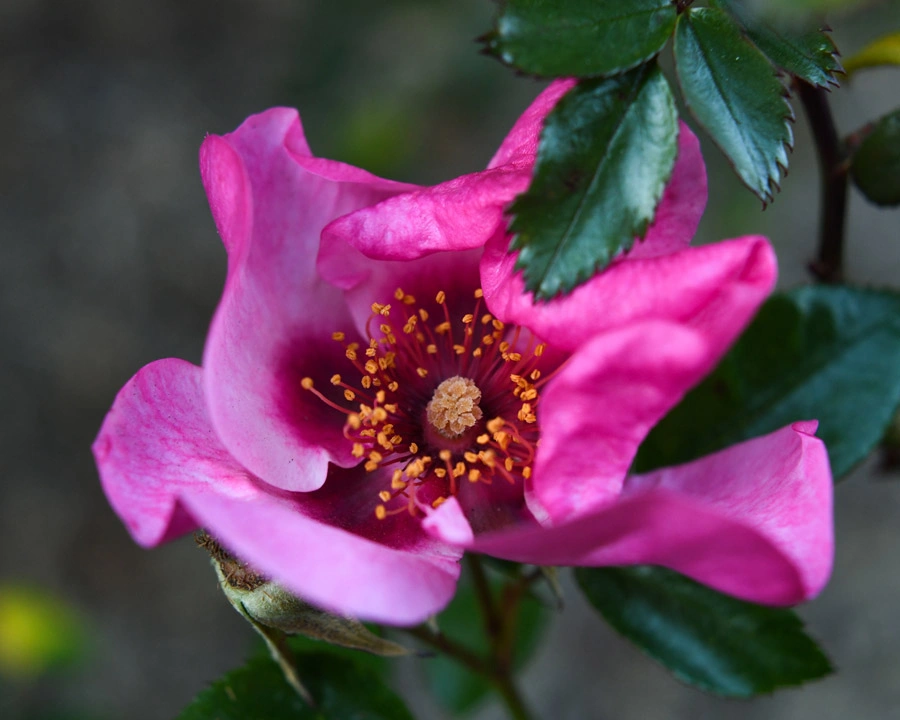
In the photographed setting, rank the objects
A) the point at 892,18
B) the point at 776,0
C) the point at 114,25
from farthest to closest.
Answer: the point at 114,25 < the point at 892,18 < the point at 776,0

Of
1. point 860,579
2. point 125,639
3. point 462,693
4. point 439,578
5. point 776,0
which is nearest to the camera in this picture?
point 776,0

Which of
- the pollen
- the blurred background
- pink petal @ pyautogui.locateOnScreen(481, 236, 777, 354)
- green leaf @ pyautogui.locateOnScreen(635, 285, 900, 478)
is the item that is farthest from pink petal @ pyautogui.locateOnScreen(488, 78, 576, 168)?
the blurred background

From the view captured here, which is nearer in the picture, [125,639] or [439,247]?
[439,247]

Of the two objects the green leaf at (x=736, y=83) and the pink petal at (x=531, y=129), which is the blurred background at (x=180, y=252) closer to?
the pink petal at (x=531, y=129)

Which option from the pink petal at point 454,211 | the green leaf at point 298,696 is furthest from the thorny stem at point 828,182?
the green leaf at point 298,696

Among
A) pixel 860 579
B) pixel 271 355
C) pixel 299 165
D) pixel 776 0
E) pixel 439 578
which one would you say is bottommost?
pixel 860 579

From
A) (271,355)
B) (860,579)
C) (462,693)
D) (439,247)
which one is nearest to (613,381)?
(439,247)

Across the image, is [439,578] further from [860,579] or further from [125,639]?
[125,639]
